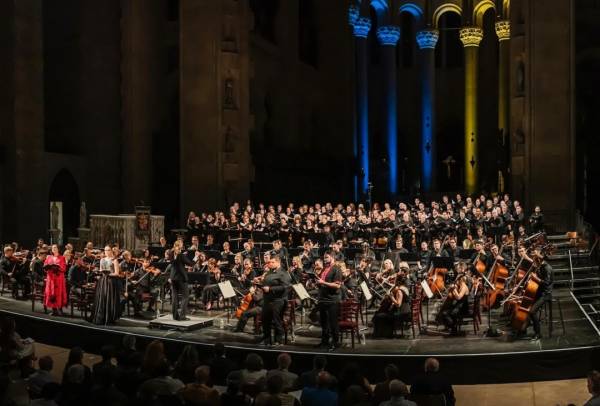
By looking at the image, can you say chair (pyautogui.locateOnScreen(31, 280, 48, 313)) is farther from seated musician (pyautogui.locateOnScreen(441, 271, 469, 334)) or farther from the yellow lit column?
the yellow lit column

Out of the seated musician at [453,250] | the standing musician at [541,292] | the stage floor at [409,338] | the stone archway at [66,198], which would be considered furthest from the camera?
the stone archway at [66,198]

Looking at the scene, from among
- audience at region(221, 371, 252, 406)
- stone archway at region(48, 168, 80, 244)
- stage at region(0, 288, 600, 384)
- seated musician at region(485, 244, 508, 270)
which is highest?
stone archway at region(48, 168, 80, 244)

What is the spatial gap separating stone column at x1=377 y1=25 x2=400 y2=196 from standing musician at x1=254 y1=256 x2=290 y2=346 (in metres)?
27.5

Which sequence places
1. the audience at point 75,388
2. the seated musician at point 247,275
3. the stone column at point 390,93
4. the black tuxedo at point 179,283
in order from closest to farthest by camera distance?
1. the audience at point 75,388
2. the seated musician at point 247,275
3. the black tuxedo at point 179,283
4. the stone column at point 390,93

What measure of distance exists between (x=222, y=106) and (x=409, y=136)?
20.0 m

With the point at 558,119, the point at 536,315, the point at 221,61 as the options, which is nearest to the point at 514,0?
the point at 558,119

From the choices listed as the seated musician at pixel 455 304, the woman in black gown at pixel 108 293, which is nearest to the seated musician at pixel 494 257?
the seated musician at pixel 455 304

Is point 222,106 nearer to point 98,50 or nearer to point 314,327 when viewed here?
point 98,50

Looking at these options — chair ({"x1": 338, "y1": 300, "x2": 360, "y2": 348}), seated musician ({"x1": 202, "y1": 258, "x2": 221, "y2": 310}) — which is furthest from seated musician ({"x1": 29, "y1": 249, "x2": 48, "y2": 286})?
chair ({"x1": 338, "y1": 300, "x2": 360, "y2": 348})

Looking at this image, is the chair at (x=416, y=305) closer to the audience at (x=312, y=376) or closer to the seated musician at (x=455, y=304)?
the seated musician at (x=455, y=304)

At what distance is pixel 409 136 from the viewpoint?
→ 1844 inches

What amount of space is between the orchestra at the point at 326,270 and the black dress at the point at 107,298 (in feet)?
0.07

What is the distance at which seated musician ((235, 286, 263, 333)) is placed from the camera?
51.1ft

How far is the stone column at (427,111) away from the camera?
41500 millimetres
